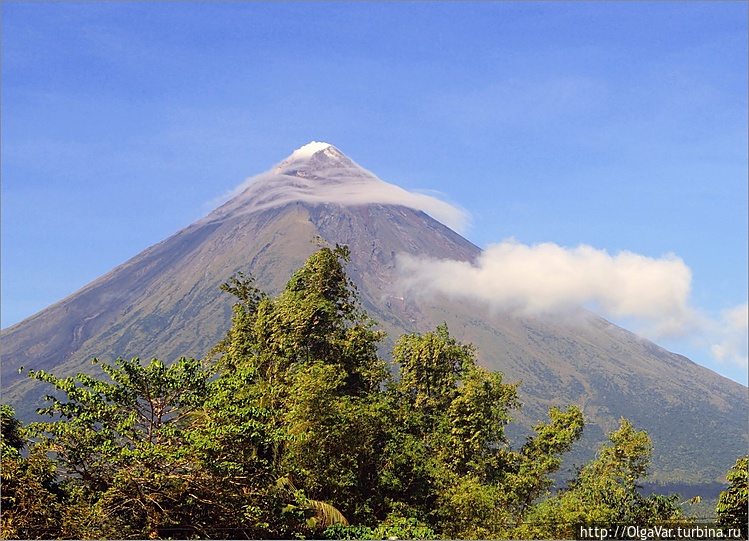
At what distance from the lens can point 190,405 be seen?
475 inches

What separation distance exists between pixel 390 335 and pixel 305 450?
13854cm

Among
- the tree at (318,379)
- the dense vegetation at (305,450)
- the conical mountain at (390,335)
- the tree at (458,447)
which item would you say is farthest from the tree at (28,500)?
the conical mountain at (390,335)

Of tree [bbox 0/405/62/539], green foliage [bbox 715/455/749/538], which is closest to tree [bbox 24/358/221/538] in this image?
tree [bbox 0/405/62/539]

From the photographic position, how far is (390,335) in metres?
152

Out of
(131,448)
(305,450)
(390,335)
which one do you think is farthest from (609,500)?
(390,335)

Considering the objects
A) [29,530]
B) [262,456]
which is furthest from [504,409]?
[29,530]

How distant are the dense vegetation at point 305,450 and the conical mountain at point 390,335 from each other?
106 m

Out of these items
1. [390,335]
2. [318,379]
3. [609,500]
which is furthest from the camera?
[390,335]

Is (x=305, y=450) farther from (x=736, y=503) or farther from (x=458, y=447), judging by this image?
(x=736, y=503)

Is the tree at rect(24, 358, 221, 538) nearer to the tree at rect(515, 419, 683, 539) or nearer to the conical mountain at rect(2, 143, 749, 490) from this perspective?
the tree at rect(515, 419, 683, 539)

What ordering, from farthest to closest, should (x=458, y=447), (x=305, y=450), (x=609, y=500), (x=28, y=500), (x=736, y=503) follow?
(x=458, y=447) → (x=609, y=500) → (x=305, y=450) → (x=736, y=503) → (x=28, y=500)

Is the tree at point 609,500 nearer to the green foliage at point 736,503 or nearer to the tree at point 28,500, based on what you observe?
the green foliage at point 736,503

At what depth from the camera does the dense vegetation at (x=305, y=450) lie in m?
10.9

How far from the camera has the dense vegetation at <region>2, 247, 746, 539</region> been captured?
10875 mm
